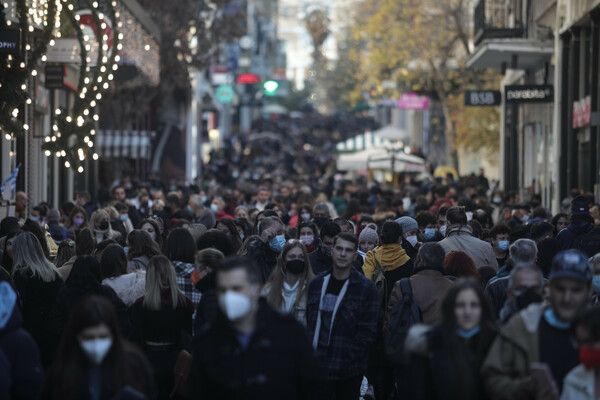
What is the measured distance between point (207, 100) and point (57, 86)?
4052 cm

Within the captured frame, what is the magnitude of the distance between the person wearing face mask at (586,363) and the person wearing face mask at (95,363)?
2.02 m

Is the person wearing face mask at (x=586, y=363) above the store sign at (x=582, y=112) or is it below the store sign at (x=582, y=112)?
below

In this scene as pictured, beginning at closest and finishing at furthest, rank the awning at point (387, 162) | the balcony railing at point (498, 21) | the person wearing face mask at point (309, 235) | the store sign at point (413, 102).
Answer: the person wearing face mask at point (309, 235)
the balcony railing at point (498, 21)
the awning at point (387, 162)
the store sign at point (413, 102)

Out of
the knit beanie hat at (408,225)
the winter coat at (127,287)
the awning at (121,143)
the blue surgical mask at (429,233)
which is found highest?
the awning at (121,143)

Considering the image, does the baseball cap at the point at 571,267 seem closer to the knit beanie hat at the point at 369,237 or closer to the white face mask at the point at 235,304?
the white face mask at the point at 235,304

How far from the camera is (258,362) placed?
232 inches

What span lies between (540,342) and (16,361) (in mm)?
2656

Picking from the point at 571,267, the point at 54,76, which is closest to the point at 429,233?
the point at 571,267

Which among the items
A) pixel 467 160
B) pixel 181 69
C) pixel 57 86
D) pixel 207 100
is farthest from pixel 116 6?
pixel 207 100

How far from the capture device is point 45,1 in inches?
678

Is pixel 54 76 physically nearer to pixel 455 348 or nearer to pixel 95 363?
pixel 95 363

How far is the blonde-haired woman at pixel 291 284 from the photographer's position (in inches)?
352

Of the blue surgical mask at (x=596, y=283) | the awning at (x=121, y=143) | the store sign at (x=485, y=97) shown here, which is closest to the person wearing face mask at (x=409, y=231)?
the blue surgical mask at (x=596, y=283)

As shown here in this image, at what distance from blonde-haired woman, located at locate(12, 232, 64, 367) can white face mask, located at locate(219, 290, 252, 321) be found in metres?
4.17
